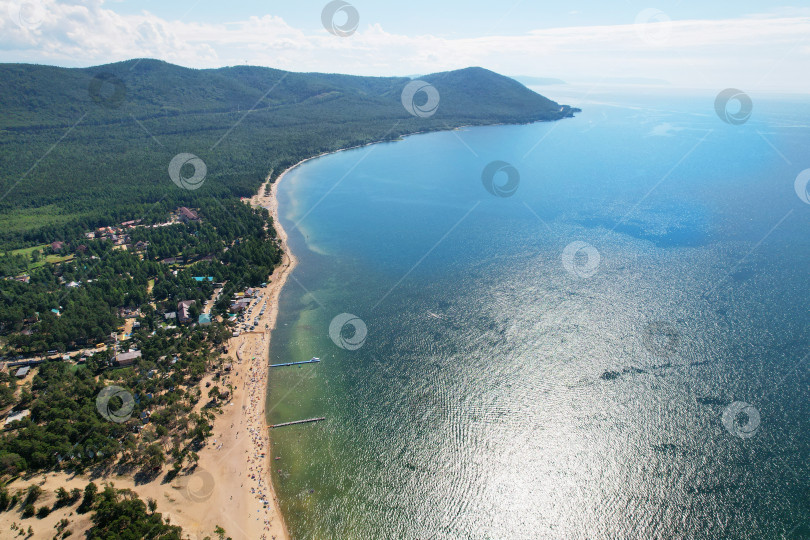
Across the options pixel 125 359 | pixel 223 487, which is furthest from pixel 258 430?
pixel 125 359

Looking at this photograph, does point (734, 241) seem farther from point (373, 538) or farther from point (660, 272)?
point (373, 538)

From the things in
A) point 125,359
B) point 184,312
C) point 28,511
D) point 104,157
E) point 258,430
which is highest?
point 104,157

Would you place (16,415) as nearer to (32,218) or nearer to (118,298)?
(118,298)

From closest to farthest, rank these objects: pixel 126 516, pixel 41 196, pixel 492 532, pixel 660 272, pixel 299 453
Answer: pixel 126 516 → pixel 492 532 → pixel 299 453 → pixel 660 272 → pixel 41 196

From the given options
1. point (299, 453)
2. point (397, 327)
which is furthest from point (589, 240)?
point (299, 453)

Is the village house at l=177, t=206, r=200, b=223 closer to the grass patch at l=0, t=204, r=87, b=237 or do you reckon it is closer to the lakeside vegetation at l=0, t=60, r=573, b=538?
the lakeside vegetation at l=0, t=60, r=573, b=538

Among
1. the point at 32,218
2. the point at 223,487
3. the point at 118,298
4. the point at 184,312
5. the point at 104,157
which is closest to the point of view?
the point at 223,487

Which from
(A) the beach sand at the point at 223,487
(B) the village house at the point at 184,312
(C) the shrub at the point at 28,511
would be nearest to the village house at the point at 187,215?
(B) the village house at the point at 184,312
